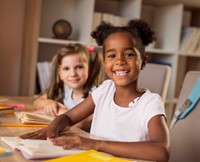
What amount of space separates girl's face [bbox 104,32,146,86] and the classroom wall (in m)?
1.39

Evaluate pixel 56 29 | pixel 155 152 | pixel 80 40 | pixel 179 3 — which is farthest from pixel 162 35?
pixel 155 152

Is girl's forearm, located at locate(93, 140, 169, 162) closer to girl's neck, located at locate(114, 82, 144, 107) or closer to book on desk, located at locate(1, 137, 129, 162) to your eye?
book on desk, located at locate(1, 137, 129, 162)

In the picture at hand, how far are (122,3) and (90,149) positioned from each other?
1951 mm

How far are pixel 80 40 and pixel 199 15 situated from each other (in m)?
1.20

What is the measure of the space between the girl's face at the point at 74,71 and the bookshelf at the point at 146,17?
0.53m

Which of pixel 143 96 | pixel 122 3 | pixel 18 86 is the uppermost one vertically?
pixel 122 3

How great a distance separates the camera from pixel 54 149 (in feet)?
2.82

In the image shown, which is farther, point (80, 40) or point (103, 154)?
point (80, 40)

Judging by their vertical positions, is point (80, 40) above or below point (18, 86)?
above

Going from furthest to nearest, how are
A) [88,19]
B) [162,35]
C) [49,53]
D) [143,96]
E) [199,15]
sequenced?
[199,15]
[162,35]
[49,53]
[88,19]
[143,96]

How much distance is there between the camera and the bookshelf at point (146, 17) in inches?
96.4

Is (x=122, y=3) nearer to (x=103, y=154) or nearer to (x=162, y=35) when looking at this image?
(x=162, y=35)

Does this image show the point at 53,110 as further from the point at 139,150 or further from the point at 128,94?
the point at 139,150

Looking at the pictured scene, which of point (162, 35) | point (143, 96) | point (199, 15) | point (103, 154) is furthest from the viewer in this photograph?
point (199, 15)
